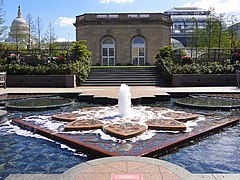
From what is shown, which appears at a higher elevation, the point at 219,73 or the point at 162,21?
the point at 162,21

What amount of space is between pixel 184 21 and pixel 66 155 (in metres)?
63.3

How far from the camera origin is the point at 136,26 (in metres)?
35.5

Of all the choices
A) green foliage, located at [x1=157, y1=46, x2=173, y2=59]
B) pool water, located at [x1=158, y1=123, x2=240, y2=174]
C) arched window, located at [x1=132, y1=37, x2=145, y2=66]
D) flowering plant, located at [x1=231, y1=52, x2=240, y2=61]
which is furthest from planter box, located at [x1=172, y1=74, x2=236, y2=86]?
arched window, located at [x1=132, y1=37, x2=145, y2=66]

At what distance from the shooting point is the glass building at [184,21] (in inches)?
2366

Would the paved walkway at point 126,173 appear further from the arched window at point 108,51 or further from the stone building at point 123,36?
the arched window at point 108,51

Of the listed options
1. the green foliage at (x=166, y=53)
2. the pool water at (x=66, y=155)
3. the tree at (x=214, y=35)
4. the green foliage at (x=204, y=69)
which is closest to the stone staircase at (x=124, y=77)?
the green foliage at (x=204, y=69)

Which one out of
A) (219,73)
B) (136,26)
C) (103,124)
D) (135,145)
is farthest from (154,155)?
(136,26)

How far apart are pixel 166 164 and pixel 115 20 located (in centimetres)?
3264

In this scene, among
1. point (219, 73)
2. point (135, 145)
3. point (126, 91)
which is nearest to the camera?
point (135, 145)

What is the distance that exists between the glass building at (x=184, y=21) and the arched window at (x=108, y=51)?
83.3ft

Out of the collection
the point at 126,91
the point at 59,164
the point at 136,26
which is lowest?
the point at 59,164

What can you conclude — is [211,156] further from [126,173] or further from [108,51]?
[108,51]

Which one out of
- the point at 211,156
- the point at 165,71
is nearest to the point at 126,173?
the point at 211,156

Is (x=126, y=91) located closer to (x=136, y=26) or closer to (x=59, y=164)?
(x=59, y=164)
